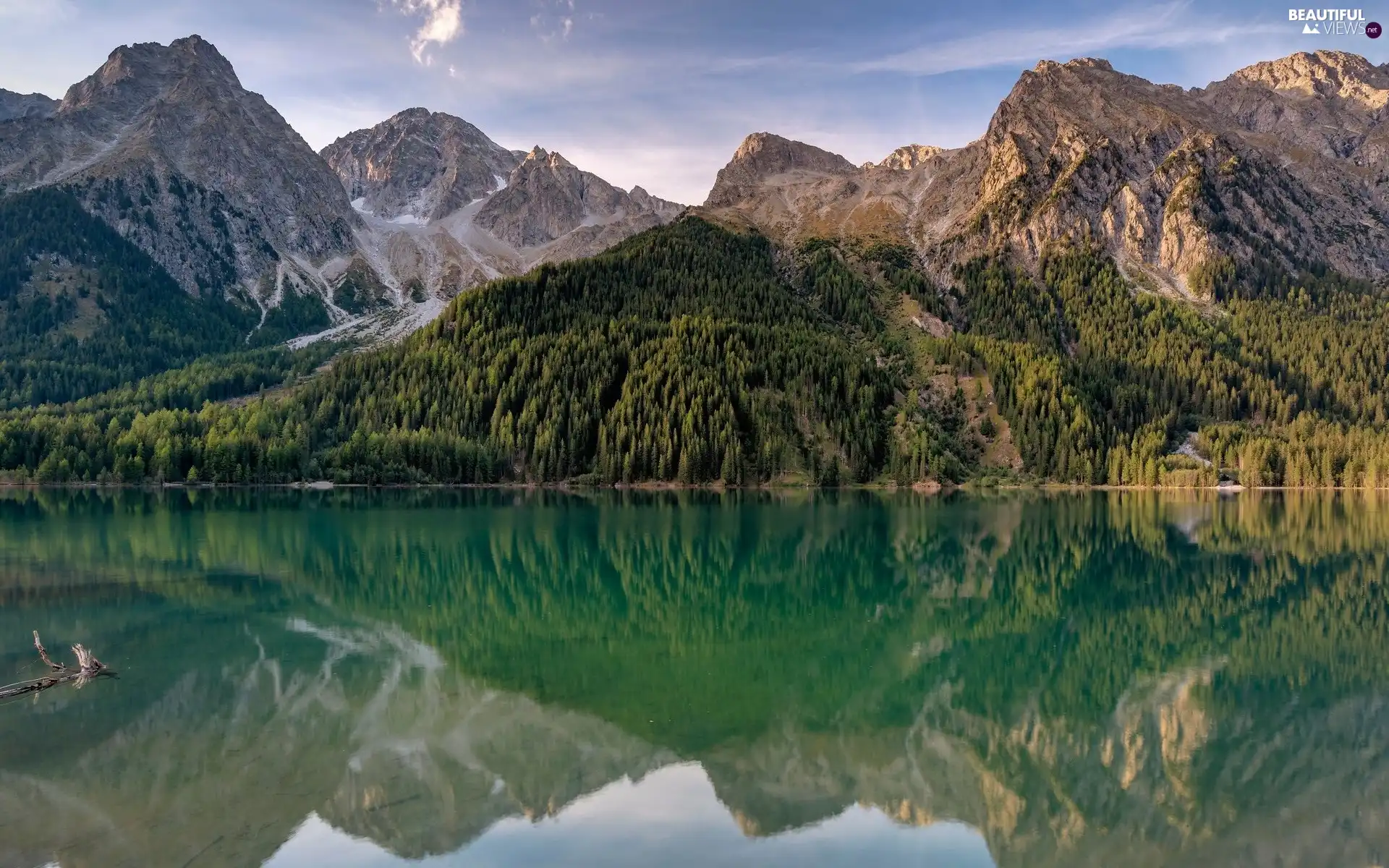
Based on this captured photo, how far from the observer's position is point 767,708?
23.0m

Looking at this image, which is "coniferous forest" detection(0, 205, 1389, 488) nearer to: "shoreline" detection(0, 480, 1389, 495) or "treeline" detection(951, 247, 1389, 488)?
"treeline" detection(951, 247, 1389, 488)

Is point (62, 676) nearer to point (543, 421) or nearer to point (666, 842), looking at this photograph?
point (666, 842)

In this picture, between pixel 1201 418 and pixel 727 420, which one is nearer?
pixel 727 420

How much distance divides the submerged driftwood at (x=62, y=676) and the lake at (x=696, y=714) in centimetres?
91

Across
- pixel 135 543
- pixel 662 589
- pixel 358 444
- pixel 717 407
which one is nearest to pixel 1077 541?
pixel 662 589

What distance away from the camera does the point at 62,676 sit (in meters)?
25.0

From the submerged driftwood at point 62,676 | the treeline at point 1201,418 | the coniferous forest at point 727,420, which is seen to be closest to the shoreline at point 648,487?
the coniferous forest at point 727,420

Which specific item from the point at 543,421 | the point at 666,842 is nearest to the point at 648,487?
the point at 543,421

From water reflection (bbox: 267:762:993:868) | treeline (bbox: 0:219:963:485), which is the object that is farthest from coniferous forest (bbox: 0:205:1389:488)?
water reflection (bbox: 267:762:993:868)

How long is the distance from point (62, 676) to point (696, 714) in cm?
1844

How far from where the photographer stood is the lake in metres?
16.2

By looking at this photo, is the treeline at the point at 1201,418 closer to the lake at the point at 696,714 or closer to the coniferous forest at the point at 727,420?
the coniferous forest at the point at 727,420

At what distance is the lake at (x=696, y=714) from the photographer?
1622 cm

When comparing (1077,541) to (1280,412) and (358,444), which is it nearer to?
(358,444)
